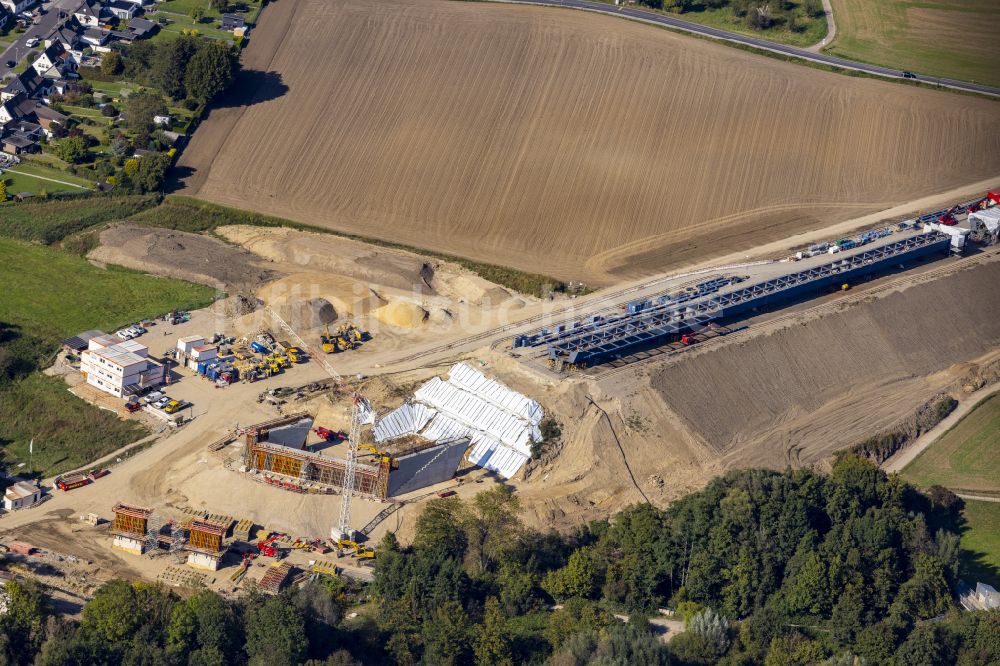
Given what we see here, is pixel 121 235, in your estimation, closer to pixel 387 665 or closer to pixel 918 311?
pixel 387 665

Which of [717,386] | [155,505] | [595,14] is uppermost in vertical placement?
[595,14]

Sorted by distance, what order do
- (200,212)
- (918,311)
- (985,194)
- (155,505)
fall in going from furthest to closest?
1. (985,194)
2. (200,212)
3. (918,311)
4. (155,505)

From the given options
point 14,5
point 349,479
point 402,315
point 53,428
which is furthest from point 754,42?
point 53,428

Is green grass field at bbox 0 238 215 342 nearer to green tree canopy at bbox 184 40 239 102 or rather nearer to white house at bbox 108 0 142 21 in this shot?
green tree canopy at bbox 184 40 239 102

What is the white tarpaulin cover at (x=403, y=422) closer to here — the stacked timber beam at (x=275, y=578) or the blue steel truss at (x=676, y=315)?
the blue steel truss at (x=676, y=315)

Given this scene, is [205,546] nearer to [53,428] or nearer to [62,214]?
[53,428]

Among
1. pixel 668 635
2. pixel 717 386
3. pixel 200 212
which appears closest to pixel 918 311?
pixel 717 386

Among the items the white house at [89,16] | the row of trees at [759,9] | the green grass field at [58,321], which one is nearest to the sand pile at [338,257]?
the green grass field at [58,321]

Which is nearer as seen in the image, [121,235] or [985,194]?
[121,235]

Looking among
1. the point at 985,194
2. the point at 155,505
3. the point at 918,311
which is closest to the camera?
the point at 155,505

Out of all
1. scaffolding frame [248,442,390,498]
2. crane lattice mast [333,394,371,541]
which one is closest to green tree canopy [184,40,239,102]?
crane lattice mast [333,394,371,541]
